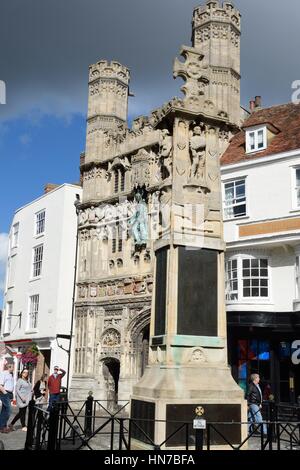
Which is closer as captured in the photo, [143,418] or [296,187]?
[143,418]

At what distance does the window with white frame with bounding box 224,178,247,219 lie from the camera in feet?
65.8

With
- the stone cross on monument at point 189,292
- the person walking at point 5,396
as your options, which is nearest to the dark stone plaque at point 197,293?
the stone cross on monument at point 189,292

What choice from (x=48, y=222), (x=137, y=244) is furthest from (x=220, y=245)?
(x=48, y=222)

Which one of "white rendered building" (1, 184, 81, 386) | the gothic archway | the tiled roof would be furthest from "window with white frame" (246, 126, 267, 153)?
"white rendered building" (1, 184, 81, 386)

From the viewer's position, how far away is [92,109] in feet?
92.8

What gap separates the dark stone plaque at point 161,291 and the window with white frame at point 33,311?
19.5 meters

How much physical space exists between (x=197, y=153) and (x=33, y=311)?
20.6 meters

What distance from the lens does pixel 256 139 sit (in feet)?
69.4

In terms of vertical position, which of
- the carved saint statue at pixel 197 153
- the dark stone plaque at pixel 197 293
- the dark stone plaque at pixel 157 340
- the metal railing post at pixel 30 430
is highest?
the carved saint statue at pixel 197 153

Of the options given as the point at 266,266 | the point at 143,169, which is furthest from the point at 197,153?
the point at 143,169

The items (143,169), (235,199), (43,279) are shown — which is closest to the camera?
(235,199)

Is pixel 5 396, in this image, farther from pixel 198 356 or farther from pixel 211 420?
pixel 211 420

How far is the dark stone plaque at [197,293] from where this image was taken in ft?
30.7

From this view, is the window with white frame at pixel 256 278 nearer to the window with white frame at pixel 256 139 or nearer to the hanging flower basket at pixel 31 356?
the window with white frame at pixel 256 139
